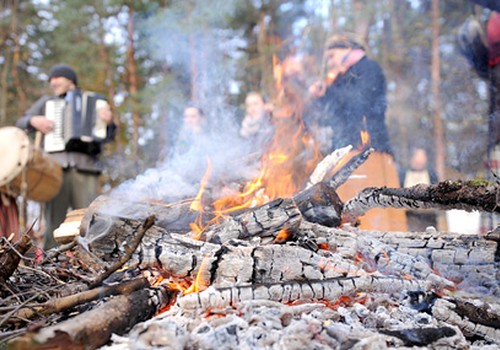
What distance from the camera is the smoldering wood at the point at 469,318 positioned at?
2215mm

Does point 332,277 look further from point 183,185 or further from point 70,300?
point 183,185

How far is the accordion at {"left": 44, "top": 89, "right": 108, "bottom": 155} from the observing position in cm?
702

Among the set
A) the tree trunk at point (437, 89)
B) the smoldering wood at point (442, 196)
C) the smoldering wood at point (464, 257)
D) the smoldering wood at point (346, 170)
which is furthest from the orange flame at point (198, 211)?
the tree trunk at point (437, 89)

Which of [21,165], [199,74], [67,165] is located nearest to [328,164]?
[21,165]

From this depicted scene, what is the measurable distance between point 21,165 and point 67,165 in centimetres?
108

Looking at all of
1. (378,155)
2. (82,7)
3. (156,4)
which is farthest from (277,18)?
(378,155)

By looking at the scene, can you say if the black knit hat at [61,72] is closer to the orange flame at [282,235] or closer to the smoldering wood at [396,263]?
the orange flame at [282,235]

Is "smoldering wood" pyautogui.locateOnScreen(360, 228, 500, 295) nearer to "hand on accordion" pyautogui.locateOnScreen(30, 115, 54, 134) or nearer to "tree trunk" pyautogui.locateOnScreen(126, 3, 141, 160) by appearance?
"hand on accordion" pyautogui.locateOnScreen(30, 115, 54, 134)

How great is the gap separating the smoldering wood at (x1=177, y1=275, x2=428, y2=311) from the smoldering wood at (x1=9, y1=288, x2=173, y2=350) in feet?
0.56

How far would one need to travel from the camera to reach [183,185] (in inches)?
144

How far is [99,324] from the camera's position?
182cm

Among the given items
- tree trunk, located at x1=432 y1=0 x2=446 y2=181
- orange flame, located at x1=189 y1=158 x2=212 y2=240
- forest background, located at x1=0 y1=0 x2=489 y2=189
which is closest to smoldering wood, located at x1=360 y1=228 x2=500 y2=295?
orange flame, located at x1=189 y1=158 x2=212 y2=240

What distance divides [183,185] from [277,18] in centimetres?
1288

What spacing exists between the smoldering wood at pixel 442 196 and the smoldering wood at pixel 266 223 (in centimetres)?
68
